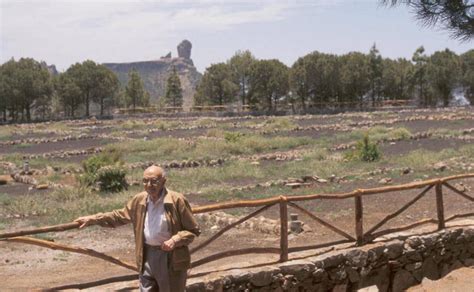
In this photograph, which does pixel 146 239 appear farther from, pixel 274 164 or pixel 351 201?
pixel 274 164

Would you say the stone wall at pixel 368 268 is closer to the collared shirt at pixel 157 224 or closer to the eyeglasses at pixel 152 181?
the collared shirt at pixel 157 224

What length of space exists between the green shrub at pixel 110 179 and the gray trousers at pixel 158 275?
12759 mm

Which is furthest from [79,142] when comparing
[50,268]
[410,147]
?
[50,268]

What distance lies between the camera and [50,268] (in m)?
10.2

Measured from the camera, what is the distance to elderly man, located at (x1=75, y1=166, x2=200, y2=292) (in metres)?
5.56

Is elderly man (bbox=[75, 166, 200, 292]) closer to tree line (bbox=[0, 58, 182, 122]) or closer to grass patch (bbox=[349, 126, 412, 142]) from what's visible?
grass patch (bbox=[349, 126, 412, 142])

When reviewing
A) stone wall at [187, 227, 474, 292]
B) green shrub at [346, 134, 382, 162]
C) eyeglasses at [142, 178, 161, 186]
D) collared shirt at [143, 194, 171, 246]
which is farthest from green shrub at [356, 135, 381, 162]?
eyeglasses at [142, 178, 161, 186]

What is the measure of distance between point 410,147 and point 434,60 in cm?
5898

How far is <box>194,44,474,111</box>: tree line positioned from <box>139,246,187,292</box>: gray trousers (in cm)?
7407

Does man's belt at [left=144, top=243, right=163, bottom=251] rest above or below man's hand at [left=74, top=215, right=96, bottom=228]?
below

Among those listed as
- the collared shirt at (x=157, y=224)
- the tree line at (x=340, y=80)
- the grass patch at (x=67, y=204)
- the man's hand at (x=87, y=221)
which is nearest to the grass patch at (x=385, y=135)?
the grass patch at (x=67, y=204)

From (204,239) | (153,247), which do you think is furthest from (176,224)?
(204,239)

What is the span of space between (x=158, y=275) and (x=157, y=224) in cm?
51

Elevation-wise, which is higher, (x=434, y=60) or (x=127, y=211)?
(x=434, y=60)
